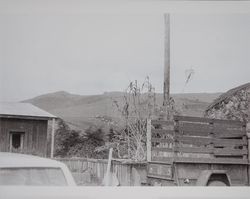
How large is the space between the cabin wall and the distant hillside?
17 cm

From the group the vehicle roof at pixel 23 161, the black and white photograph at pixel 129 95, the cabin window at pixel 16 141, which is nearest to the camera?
the vehicle roof at pixel 23 161

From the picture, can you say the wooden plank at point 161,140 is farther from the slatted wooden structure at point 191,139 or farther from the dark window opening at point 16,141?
the dark window opening at point 16,141

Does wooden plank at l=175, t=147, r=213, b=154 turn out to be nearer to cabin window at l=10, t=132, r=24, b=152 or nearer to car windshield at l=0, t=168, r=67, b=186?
car windshield at l=0, t=168, r=67, b=186

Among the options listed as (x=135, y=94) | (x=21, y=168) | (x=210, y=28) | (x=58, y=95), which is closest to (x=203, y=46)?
(x=210, y=28)

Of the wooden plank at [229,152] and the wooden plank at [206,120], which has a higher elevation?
the wooden plank at [206,120]

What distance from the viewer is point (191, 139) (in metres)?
3.06

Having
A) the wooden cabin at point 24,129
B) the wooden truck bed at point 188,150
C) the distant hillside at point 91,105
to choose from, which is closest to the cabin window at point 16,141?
the wooden cabin at point 24,129

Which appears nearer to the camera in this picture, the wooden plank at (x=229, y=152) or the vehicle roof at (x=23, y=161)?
the vehicle roof at (x=23, y=161)

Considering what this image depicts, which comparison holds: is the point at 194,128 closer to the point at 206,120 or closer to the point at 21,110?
the point at 206,120

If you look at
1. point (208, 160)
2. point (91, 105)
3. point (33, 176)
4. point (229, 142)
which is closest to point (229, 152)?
point (229, 142)

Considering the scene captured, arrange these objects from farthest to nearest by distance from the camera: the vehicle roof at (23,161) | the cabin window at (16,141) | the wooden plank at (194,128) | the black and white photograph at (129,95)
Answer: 1. the wooden plank at (194,128)
2. the black and white photograph at (129,95)
3. the cabin window at (16,141)
4. the vehicle roof at (23,161)

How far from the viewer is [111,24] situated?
3168 millimetres

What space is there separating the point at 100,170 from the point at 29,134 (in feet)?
2.04

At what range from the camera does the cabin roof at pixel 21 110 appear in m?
2.94
